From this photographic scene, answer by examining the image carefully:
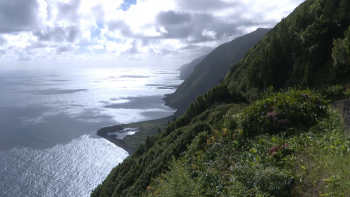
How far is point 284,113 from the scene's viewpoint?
35.3 feet

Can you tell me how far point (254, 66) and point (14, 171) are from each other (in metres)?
48.7

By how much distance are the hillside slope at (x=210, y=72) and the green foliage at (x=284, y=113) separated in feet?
393

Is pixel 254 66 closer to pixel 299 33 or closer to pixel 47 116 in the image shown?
pixel 299 33

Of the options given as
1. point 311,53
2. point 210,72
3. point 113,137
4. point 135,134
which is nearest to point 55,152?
point 113,137

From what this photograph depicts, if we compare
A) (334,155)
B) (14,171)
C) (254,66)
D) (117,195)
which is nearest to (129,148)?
(14,171)

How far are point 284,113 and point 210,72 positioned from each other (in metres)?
153

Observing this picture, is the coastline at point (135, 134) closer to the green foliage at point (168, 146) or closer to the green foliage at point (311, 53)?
the green foliage at point (168, 146)

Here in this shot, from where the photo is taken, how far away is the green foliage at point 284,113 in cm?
1045

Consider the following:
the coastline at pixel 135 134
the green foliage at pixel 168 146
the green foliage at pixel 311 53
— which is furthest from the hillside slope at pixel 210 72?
the green foliage at pixel 168 146

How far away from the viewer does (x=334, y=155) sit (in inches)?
251

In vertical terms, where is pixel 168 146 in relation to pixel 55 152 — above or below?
above

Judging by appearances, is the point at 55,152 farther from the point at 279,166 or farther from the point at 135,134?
the point at 279,166

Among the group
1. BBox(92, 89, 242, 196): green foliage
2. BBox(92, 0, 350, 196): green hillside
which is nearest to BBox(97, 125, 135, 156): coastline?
BBox(92, 89, 242, 196): green foliage

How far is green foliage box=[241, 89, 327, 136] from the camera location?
1045 centimetres
